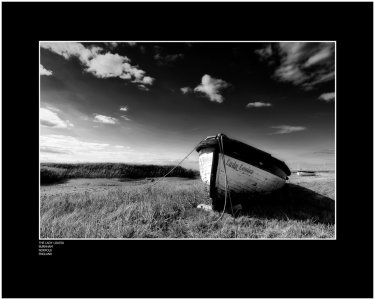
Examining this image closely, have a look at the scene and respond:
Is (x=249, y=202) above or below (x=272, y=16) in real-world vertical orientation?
below

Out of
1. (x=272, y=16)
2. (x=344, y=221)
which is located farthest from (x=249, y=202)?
(x=272, y=16)

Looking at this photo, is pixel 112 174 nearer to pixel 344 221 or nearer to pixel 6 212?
pixel 6 212

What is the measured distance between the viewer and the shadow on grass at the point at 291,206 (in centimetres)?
460

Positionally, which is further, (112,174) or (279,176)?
(112,174)

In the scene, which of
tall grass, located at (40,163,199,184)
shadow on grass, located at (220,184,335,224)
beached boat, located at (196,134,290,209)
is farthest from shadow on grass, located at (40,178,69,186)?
shadow on grass, located at (220,184,335,224)

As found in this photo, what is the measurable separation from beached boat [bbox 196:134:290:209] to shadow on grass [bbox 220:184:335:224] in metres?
0.38

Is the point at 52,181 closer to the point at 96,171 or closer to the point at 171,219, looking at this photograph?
the point at 96,171

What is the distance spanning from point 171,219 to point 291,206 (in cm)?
349

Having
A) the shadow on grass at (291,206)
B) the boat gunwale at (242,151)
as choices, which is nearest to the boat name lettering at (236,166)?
the boat gunwale at (242,151)

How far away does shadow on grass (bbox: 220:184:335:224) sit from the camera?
4602 mm

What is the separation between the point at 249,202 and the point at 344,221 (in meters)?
2.30

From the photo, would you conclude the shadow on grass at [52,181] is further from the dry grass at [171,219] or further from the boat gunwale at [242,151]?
the boat gunwale at [242,151]

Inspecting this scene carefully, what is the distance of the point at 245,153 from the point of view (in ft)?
15.7

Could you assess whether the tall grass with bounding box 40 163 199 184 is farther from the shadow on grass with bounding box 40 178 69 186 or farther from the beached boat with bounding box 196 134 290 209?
the beached boat with bounding box 196 134 290 209
